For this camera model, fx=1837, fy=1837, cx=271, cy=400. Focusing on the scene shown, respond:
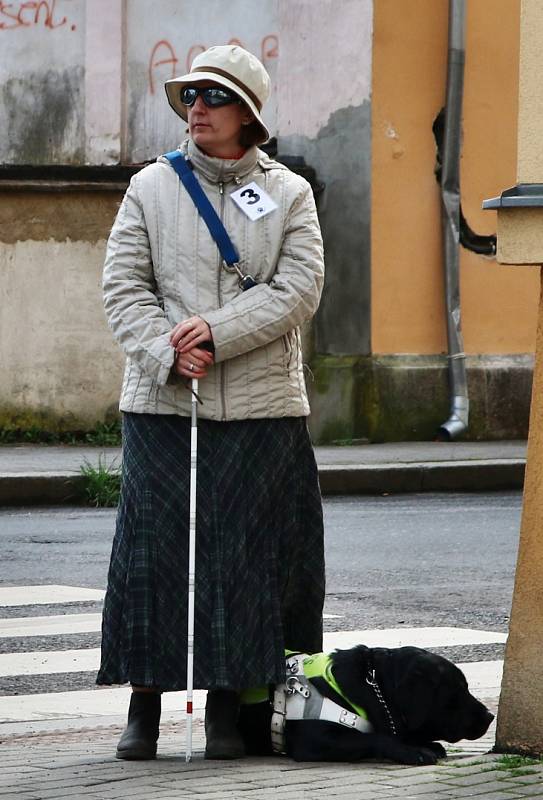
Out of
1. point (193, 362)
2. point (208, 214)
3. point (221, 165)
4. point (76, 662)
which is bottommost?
point (76, 662)

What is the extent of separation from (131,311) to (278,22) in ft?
38.4

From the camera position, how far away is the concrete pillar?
4840 mm

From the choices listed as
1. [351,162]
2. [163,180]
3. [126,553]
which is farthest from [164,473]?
[351,162]

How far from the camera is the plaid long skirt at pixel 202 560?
504 cm

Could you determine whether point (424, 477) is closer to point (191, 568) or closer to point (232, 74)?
point (232, 74)

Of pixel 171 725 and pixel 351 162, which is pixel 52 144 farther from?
pixel 171 725

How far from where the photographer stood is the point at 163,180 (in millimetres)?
5234

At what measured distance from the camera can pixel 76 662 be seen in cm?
714

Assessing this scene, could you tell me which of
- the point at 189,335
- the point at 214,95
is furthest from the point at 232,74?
the point at 189,335

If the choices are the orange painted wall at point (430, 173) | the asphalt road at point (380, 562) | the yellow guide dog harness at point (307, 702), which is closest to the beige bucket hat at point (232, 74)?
the yellow guide dog harness at point (307, 702)

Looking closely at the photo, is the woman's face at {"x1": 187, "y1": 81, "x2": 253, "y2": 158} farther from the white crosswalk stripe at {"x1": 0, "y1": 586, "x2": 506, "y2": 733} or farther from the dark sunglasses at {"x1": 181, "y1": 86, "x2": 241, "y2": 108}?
the white crosswalk stripe at {"x1": 0, "y1": 586, "x2": 506, "y2": 733}

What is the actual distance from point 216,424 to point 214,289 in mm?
382

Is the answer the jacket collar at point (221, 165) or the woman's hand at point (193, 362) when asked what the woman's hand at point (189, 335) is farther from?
the jacket collar at point (221, 165)

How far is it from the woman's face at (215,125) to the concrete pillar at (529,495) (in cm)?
84
